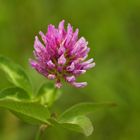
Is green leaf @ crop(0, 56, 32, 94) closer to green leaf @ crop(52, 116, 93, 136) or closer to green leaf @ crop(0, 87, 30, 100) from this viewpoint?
green leaf @ crop(0, 87, 30, 100)

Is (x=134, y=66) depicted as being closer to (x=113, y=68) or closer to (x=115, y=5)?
(x=113, y=68)

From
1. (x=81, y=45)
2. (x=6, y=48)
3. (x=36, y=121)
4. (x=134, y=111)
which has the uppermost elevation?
(x=6, y=48)

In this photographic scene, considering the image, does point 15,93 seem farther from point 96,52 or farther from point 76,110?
point 96,52

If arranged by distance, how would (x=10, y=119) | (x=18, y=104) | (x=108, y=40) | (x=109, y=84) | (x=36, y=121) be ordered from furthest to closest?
(x=108, y=40) → (x=109, y=84) → (x=10, y=119) → (x=36, y=121) → (x=18, y=104)

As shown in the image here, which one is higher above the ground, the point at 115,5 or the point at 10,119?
the point at 115,5

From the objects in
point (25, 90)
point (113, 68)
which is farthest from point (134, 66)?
point (25, 90)

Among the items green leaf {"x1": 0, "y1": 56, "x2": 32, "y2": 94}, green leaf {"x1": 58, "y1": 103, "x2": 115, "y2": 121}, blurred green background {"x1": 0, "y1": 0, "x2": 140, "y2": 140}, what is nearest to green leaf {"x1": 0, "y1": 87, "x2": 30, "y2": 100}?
green leaf {"x1": 0, "y1": 56, "x2": 32, "y2": 94}

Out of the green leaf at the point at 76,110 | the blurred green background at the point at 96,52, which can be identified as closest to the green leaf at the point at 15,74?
the green leaf at the point at 76,110

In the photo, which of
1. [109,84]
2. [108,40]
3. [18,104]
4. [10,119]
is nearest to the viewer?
[18,104]
